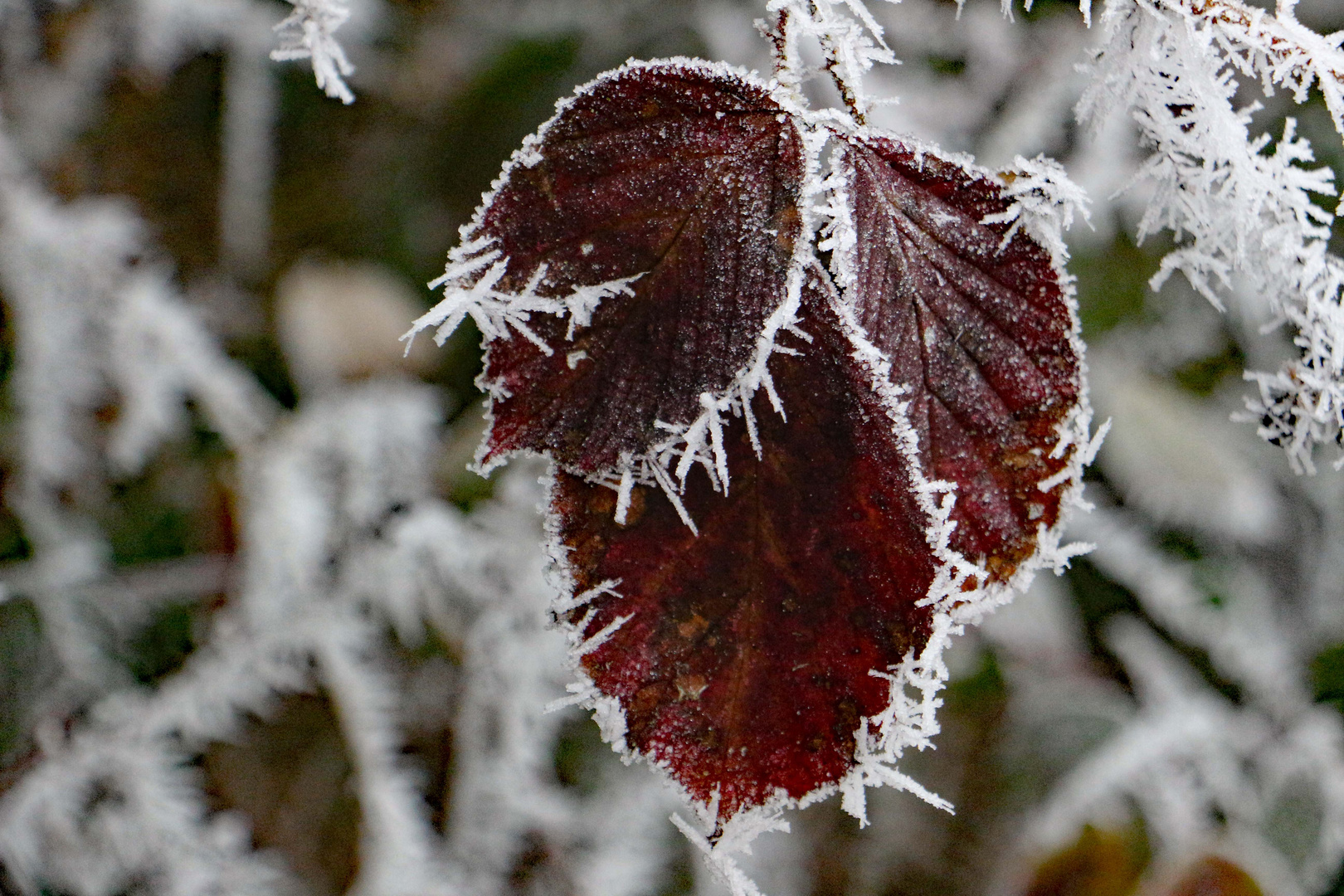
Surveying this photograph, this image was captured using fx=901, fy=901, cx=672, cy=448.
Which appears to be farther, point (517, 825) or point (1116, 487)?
point (1116, 487)

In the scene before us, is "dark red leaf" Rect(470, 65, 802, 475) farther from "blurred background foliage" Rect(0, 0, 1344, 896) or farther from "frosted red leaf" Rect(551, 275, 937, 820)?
"blurred background foliage" Rect(0, 0, 1344, 896)

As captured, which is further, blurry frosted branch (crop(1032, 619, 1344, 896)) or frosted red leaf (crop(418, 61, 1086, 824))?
blurry frosted branch (crop(1032, 619, 1344, 896))

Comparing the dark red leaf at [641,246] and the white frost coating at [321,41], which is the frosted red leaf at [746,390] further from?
the white frost coating at [321,41]

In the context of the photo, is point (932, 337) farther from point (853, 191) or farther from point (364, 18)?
point (364, 18)

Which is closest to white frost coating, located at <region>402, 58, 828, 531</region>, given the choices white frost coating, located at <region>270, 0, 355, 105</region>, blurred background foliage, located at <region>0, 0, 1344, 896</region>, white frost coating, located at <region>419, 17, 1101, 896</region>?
white frost coating, located at <region>419, 17, 1101, 896</region>

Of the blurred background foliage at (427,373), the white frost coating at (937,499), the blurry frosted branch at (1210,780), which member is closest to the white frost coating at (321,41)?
the white frost coating at (937,499)

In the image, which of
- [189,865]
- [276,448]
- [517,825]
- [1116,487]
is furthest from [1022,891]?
[276,448]

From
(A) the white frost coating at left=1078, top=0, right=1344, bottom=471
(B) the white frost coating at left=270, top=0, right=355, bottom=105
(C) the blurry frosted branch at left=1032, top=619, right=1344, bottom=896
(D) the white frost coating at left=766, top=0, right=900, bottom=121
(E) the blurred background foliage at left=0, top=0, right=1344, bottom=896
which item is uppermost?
(B) the white frost coating at left=270, top=0, right=355, bottom=105
